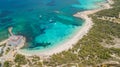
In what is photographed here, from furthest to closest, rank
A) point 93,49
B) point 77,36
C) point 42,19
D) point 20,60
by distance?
point 42,19 < point 77,36 < point 93,49 < point 20,60

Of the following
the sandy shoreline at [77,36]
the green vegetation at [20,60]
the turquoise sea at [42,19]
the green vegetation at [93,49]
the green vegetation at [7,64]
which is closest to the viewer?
the green vegetation at [7,64]

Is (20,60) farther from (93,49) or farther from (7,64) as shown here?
(93,49)

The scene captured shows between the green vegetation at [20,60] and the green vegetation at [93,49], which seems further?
the green vegetation at [20,60]

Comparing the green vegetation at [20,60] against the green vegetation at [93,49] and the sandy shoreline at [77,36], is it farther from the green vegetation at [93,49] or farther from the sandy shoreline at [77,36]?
the green vegetation at [93,49]

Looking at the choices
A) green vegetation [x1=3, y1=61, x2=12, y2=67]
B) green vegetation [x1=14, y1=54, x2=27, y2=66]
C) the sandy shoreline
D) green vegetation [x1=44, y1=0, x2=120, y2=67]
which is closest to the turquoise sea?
the sandy shoreline

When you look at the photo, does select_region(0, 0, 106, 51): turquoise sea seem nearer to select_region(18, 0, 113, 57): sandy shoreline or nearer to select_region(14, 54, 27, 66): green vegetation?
select_region(18, 0, 113, 57): sandy shoreline

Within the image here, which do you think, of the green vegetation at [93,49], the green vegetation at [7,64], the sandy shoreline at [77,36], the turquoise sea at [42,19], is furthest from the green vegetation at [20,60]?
the turquoise sea at [42,19]

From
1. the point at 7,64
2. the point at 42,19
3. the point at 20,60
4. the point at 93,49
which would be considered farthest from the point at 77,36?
the point at 7,64
